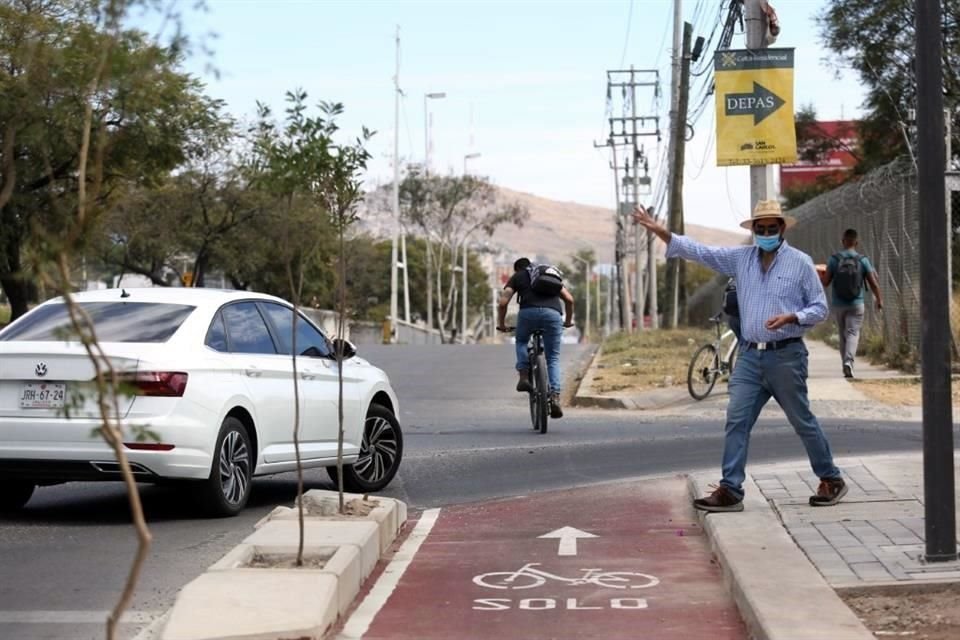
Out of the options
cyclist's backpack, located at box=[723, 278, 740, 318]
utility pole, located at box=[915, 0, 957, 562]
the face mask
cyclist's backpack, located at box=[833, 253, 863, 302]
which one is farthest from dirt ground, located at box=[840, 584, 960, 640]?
cyclist's backpack, located at box=[833, 253, 863, 302]

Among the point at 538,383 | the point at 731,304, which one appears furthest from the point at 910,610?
the point at 538,383

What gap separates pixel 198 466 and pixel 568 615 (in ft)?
10.8

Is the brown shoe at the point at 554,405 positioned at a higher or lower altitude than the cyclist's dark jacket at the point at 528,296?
lower

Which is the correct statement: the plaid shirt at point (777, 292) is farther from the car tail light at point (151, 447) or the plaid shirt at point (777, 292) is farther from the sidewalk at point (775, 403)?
the sidewalk at point (775, 403)

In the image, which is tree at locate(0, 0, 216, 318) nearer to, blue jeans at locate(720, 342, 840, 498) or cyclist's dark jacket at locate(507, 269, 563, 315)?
cyclist's dark jacket at locate(507, 269, 563, 315)

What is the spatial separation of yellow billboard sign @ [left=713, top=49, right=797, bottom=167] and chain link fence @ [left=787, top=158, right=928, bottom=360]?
4.60 meters

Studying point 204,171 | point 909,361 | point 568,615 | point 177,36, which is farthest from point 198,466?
point 204,171

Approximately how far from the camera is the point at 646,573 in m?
8.02

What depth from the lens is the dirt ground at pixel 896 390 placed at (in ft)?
60.3

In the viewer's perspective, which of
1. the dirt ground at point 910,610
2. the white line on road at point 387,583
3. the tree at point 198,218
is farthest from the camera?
the tree at point 198,218

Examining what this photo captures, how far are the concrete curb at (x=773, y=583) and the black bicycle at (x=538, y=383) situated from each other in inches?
245

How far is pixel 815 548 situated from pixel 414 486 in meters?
4.58

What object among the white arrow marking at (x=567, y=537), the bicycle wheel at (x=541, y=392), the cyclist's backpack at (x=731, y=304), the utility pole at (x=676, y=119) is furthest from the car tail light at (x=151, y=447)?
the utility pole at (x=676, y=119)

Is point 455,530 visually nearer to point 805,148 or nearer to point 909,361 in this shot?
point 909,361
